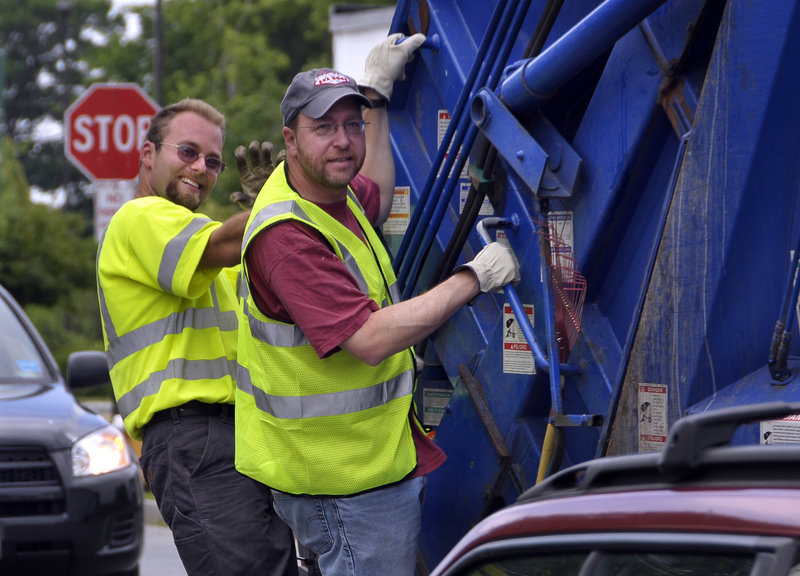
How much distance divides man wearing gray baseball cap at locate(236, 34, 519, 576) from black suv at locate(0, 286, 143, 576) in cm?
210

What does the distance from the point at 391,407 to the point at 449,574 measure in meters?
1.46

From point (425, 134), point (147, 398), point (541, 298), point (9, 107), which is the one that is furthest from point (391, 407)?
point (9, 107)

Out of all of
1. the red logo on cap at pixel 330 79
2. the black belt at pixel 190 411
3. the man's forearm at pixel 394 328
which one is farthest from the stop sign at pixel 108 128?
the man's forearm at pixel 394 328

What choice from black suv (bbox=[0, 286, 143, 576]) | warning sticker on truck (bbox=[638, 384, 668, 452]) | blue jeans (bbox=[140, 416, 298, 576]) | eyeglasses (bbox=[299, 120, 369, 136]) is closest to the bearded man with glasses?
blue jeans (bbox=[140, 416, 298, 576])

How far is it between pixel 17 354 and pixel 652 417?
3.78 m

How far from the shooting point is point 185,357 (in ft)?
12.8

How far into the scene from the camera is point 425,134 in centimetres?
447

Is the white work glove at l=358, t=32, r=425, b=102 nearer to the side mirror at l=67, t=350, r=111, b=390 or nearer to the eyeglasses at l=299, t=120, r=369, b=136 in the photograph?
the eyeglasses at l=299, t=120, r=369, b=136

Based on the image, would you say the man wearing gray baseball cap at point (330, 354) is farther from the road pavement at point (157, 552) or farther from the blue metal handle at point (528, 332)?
the road pavement at point (157, 552)

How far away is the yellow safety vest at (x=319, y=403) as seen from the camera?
3336mm

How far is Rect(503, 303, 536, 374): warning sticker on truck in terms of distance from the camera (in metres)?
3.85

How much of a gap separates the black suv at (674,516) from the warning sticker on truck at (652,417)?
134 centimetres

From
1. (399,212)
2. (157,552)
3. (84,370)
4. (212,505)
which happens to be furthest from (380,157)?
(157,552)

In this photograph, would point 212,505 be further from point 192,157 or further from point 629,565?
point 629,565
